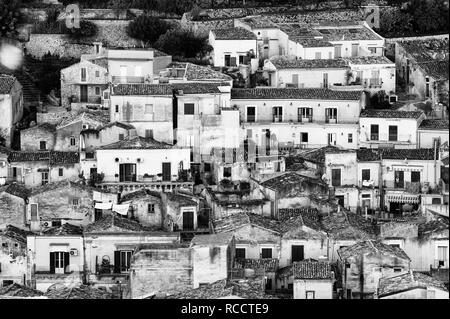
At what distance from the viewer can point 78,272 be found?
23.4 meters

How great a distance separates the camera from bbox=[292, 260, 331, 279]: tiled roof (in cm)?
2223

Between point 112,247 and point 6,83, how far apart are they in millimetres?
4421

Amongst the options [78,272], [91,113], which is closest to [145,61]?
[91,113]

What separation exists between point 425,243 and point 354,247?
0.91 m

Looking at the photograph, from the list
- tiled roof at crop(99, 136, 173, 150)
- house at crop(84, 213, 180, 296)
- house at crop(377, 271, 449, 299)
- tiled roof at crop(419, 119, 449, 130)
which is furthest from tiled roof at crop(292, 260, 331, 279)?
tiled roof at crop(419, 119, 449, 130)

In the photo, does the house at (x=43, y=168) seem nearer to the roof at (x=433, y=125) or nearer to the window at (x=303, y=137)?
the window at (x=303, y=137)

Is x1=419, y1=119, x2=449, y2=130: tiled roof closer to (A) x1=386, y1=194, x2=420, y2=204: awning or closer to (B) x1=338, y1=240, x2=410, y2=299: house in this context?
(A) x1=386, y1=194, x2=420, y2=204: awning

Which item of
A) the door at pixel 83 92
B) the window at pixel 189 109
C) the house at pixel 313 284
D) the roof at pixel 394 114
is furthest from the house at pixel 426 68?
the house at pixel 313 284

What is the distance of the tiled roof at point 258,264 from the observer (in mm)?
23078

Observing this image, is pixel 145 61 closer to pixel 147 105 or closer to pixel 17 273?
pixel 147 105

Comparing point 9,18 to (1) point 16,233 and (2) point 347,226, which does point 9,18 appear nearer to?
(1) point 16,233

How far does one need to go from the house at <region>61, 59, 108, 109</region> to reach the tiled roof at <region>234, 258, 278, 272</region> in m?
5.26

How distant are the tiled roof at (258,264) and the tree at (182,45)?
6.49m

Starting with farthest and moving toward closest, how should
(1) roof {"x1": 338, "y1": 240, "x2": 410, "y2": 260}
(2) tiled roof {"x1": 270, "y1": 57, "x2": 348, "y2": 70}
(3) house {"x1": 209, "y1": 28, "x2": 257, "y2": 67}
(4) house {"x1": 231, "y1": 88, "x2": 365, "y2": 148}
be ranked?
(3) house {"x1": 209, "y1": 28, "x2": 257, "y2": 67}
(2) tiled roof {"x1": 270, "y1": 57, "x2": 348, "y2": 70}
(4) house {"x1": 231, "y1": 88, "x2": 365, "y2": 148}
(1) roof {"x1": 338, "y1": 240, "x2": 410, "y2": 260}
